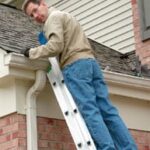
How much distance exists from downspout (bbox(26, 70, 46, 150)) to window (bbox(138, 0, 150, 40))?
339 centimetres

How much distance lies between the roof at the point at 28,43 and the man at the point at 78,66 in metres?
0.67

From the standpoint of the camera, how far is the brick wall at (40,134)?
628 cm

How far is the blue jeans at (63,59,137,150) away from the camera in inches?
224

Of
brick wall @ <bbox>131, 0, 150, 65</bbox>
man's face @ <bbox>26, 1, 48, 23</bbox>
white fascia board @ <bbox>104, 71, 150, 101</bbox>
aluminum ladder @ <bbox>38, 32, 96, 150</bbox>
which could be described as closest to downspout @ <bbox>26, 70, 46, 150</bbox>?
aluminum ladder @ <bbox>38, 32, 96, 150</bbox>

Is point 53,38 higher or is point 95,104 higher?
point 53,38

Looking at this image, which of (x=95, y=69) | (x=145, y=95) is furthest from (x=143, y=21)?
(x=95, y=69)

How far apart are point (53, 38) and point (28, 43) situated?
1.91 meters

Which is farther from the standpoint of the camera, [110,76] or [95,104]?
[110,76]

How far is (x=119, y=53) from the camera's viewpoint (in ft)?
34.4

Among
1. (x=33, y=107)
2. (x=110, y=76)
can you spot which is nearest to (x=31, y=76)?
(x=33, y=107)

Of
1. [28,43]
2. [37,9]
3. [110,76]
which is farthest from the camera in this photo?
[28,43]

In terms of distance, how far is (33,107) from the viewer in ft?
21.0

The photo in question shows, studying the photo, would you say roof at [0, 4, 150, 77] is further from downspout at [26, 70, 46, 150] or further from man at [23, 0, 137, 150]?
man at [23, 0, 137, 150]

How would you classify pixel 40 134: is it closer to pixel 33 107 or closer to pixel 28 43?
pixel 33 107
